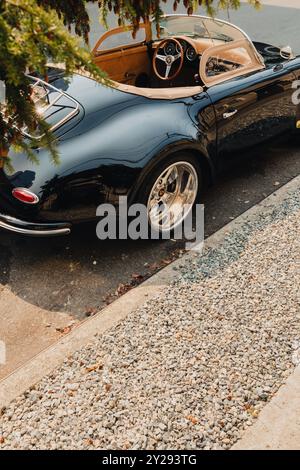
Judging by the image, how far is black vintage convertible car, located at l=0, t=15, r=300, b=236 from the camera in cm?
319

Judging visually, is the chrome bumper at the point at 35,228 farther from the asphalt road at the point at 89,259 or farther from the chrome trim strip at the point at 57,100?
the chrome trim strip at the point at 57,100

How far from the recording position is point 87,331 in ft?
9.46

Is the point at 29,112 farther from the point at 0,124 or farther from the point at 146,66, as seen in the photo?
the point at 146,66

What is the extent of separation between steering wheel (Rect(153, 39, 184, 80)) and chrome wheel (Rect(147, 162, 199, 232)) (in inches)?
51.2

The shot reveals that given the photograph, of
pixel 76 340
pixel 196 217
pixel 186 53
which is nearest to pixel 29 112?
pixel 76 340

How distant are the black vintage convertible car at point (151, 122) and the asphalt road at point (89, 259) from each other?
35cm

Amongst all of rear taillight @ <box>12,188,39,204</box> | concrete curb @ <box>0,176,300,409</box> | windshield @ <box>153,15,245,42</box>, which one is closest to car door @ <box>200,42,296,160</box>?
windshield @ <box>153,15,245,42</box>

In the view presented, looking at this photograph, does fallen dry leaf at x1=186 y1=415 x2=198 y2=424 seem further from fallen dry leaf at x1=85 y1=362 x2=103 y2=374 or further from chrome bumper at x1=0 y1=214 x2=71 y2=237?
chrome bumper at x1=0 y1=214 x2=71 y2=237

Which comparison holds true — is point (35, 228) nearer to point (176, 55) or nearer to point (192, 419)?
point (192, 419)

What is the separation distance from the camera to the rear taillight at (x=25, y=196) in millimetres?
3107

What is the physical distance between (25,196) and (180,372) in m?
1.59

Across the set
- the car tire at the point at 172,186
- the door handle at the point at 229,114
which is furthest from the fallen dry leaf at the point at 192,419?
the door handle at the point at 229,114

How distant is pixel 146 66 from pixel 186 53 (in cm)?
60

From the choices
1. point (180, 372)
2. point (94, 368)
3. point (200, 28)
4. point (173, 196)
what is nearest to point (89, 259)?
point (173, 196)
